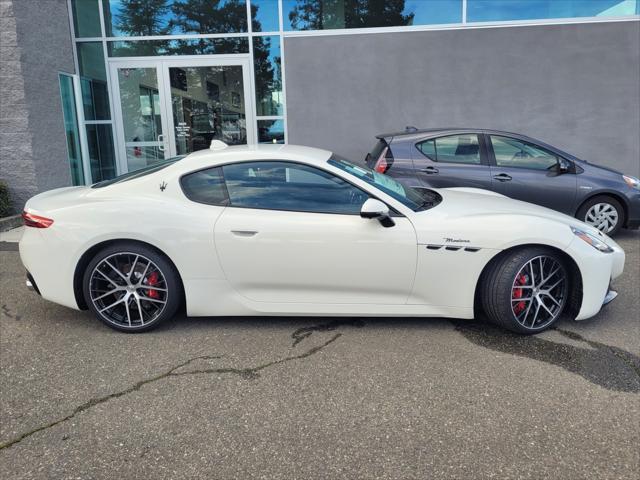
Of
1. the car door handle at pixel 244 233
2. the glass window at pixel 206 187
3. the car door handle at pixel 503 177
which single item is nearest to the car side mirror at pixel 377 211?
the car door handle at pixel 244 233

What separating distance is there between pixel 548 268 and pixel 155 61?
8654mm

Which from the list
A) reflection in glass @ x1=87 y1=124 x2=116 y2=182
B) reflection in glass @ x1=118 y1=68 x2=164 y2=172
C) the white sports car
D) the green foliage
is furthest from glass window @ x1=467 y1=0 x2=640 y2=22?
the green foliage

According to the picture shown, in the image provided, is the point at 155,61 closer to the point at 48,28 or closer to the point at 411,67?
the point at 48,28

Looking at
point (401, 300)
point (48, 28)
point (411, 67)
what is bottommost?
point (401, 300)

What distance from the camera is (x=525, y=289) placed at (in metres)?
3.59

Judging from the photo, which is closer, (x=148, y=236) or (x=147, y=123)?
(x=148, y=236)

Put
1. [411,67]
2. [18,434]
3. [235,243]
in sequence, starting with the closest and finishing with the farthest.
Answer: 1. [18,434]
2. [235,243]
3. [411,67]

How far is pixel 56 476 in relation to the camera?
2.25m

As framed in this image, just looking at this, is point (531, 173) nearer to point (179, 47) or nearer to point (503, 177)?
point (503, 177)

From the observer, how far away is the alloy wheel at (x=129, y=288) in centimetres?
368

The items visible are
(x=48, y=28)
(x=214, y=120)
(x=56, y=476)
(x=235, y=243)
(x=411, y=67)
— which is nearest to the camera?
(x=56, y=476)

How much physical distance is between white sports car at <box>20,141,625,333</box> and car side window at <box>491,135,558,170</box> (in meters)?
3.05

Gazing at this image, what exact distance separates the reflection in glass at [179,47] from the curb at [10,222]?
3.93m

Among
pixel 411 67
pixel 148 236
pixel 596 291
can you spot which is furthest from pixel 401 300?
pixel 411 67
